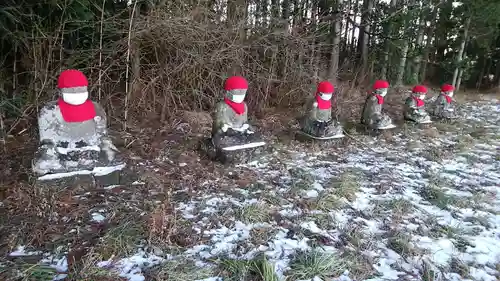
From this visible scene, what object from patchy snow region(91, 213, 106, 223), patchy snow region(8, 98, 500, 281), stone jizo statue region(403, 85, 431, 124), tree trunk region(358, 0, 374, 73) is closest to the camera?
patchy snow region(8, 98, 500, 281)

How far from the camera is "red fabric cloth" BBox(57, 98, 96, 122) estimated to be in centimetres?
295

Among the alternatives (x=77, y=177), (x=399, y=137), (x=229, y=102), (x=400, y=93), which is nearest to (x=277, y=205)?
(x=229, y=102)

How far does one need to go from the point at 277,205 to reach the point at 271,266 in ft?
3.21

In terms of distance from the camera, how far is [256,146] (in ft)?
12.9

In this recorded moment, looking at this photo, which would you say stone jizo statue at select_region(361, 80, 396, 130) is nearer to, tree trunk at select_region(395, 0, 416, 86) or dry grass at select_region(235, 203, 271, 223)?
dry grass at select_region(235, 203, 271, 223)

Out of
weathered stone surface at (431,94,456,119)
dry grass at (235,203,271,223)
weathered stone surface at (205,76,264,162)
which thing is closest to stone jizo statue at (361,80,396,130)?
weathered stone surface at (431,94,456,119)

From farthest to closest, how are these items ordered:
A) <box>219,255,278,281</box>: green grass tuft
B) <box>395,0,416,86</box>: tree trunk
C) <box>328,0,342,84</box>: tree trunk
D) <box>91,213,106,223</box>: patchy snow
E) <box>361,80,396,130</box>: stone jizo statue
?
<box>395,0,416,86</box>: tree trunk, <box>328,0,342,84</box>: tree trunk, <box>361,80,396,130</box>: stone jizo statue, <box>91,213,106,223</box>: patchy snow, <box>219,255,278,281</box>: green grass tuft

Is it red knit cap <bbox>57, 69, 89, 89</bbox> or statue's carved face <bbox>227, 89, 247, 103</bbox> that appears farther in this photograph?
statue's carved face <bbox>227, 89, 247, 103</bbox>

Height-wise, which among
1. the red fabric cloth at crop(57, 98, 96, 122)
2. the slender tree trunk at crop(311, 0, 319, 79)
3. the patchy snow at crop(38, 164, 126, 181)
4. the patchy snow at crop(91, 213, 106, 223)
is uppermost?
the slender tree trunk at crop(311, 0, 319, 79)

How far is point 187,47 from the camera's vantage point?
5047mm

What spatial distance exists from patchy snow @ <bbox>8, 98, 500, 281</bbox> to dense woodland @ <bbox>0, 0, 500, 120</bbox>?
2.02 metres

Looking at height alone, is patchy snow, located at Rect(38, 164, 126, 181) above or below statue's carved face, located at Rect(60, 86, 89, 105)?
below

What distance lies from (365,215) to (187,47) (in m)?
3.56

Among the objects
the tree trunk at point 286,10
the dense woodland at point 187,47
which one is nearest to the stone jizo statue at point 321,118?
the dense woodland at point 187,47
